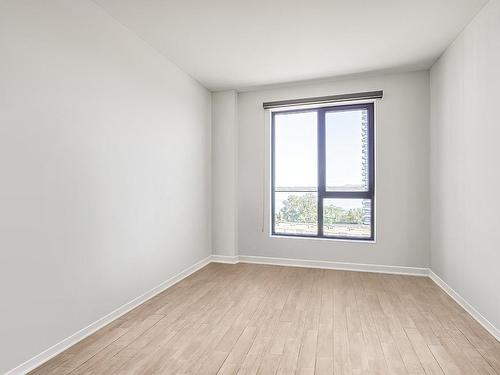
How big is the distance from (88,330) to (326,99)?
12.3ft

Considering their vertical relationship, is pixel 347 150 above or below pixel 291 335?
above

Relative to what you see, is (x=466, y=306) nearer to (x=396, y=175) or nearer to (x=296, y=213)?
(x=396, y=175)

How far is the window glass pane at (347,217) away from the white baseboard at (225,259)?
4.58 ft

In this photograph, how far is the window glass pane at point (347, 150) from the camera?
4.14m

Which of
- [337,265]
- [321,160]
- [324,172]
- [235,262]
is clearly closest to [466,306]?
[337,265]

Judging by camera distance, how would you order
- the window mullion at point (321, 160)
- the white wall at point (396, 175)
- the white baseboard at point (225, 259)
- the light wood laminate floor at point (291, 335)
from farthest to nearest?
the white baseboard at point (225, 259) < the window mullion at point (321, 160) < the white wall at point (396, 175) < the light wood laminate floor at point (291, 335)

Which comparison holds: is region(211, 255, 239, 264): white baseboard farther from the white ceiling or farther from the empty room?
the white ceiling

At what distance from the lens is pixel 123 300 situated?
8.93 ft

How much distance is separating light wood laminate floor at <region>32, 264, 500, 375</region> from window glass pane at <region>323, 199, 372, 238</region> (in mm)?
867

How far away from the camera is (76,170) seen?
2211 millimetres

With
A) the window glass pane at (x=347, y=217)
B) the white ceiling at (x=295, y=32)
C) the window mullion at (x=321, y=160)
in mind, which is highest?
the white ceiling at (x=295, y=32)

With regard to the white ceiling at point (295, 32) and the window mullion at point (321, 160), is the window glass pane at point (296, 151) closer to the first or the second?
the window mullion at point (321, 160)

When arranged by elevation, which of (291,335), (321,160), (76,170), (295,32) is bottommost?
(291,335)

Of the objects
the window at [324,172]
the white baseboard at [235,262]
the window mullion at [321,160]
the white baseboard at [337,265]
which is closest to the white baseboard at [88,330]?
the white baseboard at [235,262]
